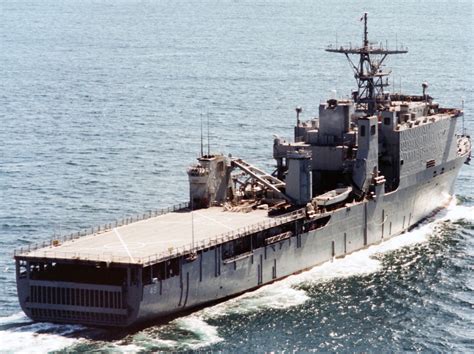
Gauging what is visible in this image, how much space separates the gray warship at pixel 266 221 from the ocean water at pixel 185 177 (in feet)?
4.62

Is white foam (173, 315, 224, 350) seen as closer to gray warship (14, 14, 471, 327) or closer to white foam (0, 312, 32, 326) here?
gray warship (14, 14, 471, 327)

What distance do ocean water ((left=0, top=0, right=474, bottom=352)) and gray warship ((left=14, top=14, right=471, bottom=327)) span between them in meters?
1.41

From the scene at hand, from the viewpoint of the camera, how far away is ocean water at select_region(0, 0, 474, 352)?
64562 mm

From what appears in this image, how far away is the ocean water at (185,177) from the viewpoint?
64.6m

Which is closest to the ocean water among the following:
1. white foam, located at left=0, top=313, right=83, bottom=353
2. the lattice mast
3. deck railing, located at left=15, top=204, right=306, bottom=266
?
white foam, located at left=0, top=313, right=83, bottom=353

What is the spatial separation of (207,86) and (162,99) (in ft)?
37.7

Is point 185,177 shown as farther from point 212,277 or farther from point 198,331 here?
point 198,331

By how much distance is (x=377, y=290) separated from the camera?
241ft

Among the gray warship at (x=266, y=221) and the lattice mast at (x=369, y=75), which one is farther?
the lattice mast at (x=369, y=75)

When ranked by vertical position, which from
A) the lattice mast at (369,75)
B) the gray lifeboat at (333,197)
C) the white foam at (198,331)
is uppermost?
the lattice mast at (369,75)

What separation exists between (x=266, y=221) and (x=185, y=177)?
94.7 ft

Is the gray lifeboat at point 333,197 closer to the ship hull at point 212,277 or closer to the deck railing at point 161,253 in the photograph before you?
the ship hull at point 212,277

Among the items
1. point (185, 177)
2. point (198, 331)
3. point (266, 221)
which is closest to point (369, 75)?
point (185, 177)

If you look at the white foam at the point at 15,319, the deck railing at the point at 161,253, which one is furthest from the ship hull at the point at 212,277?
the white foam at the point at 15,319
